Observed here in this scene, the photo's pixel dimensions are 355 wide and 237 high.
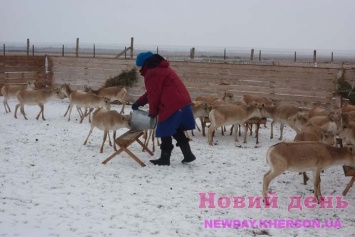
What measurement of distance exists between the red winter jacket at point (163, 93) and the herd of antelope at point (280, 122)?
143 centimetres

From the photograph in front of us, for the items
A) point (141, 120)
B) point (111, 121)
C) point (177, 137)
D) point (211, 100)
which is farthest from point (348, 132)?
point (111, 121)

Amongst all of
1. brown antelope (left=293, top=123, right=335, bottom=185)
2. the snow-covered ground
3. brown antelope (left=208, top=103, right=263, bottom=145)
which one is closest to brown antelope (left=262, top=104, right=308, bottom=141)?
brown antelope (left=208, top=103, right=263, bottom=145)

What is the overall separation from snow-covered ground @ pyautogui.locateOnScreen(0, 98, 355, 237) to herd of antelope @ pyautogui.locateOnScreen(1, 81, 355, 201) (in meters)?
0.59

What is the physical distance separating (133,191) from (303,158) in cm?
312

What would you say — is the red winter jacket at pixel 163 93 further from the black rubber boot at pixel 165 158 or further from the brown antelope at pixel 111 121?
the brown antelope at pixel 111 121

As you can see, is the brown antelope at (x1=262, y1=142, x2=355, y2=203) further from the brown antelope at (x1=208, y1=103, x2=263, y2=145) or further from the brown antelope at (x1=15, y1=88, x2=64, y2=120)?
the brown antelope at (x1=15, y1=88, x2=64, y2=120)

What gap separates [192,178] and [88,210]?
260cm

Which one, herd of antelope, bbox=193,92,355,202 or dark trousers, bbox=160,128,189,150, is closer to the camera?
herd of antelope, bbox=193,92,355,202

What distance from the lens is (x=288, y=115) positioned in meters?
11.6

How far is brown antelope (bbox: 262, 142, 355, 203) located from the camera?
22.0 ft

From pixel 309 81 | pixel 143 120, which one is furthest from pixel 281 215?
pixel 309 81

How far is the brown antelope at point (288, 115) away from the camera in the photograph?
1100 cm

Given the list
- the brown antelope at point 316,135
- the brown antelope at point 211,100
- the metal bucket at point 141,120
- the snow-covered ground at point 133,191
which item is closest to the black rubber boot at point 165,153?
the snow-covered ground at point 133,191

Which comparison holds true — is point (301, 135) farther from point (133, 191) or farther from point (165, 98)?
point (133, 191)
